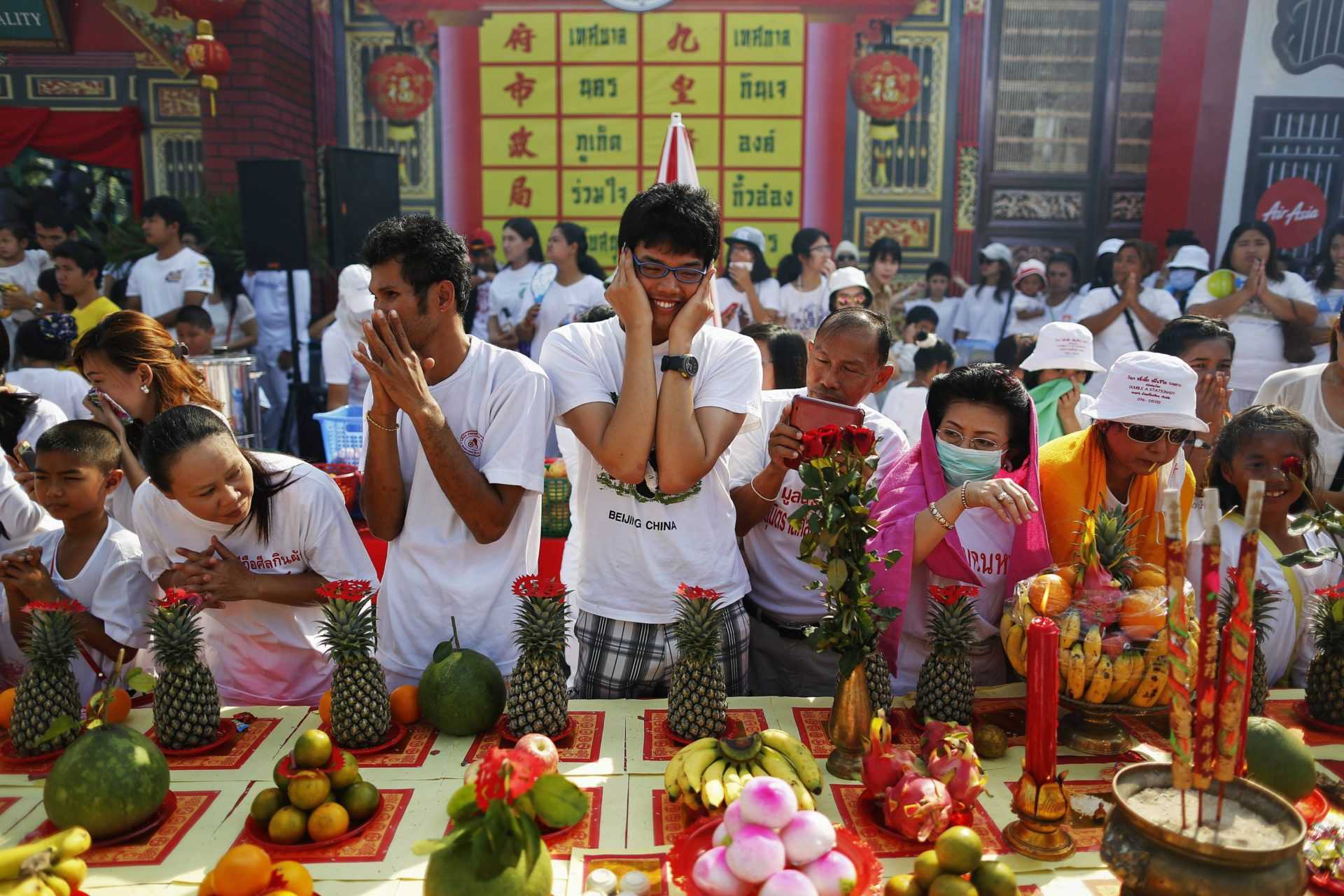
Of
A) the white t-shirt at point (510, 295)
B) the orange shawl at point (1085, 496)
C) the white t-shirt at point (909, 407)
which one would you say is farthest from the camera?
the white t-shirt at point (510, 295)

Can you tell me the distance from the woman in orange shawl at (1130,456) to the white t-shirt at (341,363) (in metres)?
4.14

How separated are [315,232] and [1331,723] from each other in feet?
29.3

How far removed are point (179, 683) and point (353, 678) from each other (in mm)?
370

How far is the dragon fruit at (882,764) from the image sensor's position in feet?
5.30

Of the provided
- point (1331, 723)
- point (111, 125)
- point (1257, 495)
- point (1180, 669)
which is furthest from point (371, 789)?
point (111, 125)

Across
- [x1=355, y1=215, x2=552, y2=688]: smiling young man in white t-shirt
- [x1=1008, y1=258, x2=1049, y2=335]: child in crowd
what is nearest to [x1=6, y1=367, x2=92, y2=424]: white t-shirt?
[x1=355, y1=215, x2=552, y2=688]: smiling young man in white t-shirt

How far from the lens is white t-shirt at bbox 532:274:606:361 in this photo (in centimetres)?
614

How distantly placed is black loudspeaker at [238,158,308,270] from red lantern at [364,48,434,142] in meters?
2.21

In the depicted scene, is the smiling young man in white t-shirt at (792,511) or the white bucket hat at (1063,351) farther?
the white bucket hat at (1063,351)

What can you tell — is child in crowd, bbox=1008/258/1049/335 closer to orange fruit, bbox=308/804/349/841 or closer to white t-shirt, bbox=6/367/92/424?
white t-shirt, bbox=6/367/92/424

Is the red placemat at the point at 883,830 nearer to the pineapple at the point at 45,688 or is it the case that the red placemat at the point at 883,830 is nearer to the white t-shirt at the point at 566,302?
the pineapple at the point at 45,688

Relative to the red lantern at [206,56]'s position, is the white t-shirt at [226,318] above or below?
below

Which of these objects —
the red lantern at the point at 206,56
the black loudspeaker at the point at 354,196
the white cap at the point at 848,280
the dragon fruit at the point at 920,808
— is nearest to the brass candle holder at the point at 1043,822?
the dragon fruit at the point at 920,808

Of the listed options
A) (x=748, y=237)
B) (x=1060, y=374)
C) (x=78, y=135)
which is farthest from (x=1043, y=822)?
(x=78, y=135)
